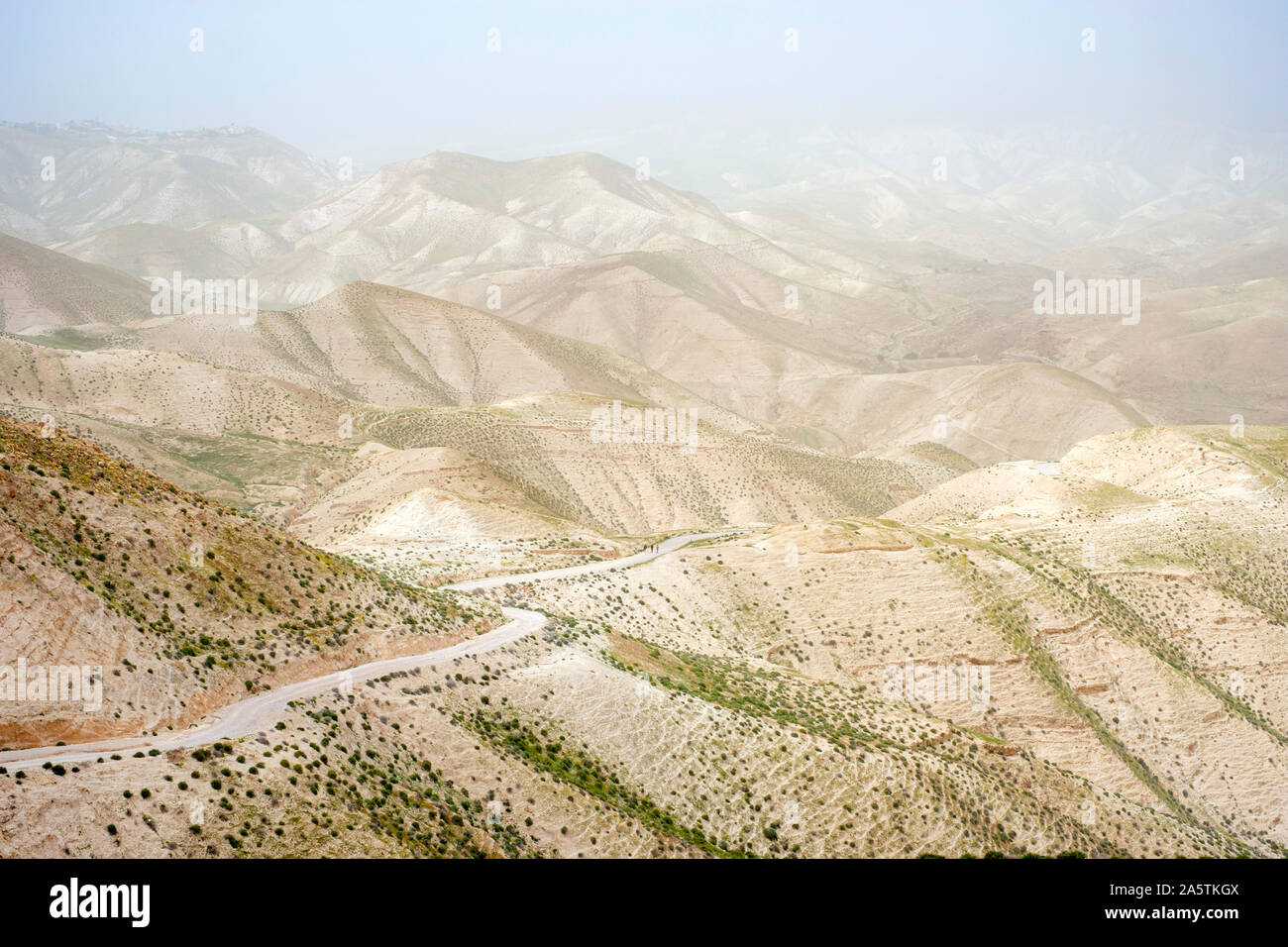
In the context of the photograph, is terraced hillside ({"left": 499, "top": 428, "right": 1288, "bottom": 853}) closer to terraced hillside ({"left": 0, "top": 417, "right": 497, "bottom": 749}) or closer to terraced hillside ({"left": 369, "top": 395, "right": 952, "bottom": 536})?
terraced hillside ({"left": 0, "top": 417, "right": 497, "bottom": 749})

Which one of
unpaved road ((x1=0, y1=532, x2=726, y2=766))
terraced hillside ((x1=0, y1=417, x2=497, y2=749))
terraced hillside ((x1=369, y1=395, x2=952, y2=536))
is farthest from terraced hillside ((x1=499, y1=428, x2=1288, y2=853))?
terraced hillside ((x1=369, y1=395, x2=952, y2=536))

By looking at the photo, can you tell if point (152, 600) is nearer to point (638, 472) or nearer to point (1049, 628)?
point (1049, 628)

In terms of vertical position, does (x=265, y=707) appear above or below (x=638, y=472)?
above

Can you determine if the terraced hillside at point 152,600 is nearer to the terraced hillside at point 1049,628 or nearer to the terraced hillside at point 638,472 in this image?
the terraced hillside at point 1049,628

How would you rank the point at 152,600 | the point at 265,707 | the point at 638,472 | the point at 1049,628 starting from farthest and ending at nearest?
the point at 638,472, the point at 1049,628, the point at 152,600, the point at 265,707

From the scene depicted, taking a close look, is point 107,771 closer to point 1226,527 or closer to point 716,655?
point 716,655

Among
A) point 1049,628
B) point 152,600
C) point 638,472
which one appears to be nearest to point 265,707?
point 152,600

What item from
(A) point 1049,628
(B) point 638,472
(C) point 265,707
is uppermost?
(C) point 265,707

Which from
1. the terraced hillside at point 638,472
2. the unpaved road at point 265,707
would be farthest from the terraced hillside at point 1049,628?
the terraced hillside at point 638,472
